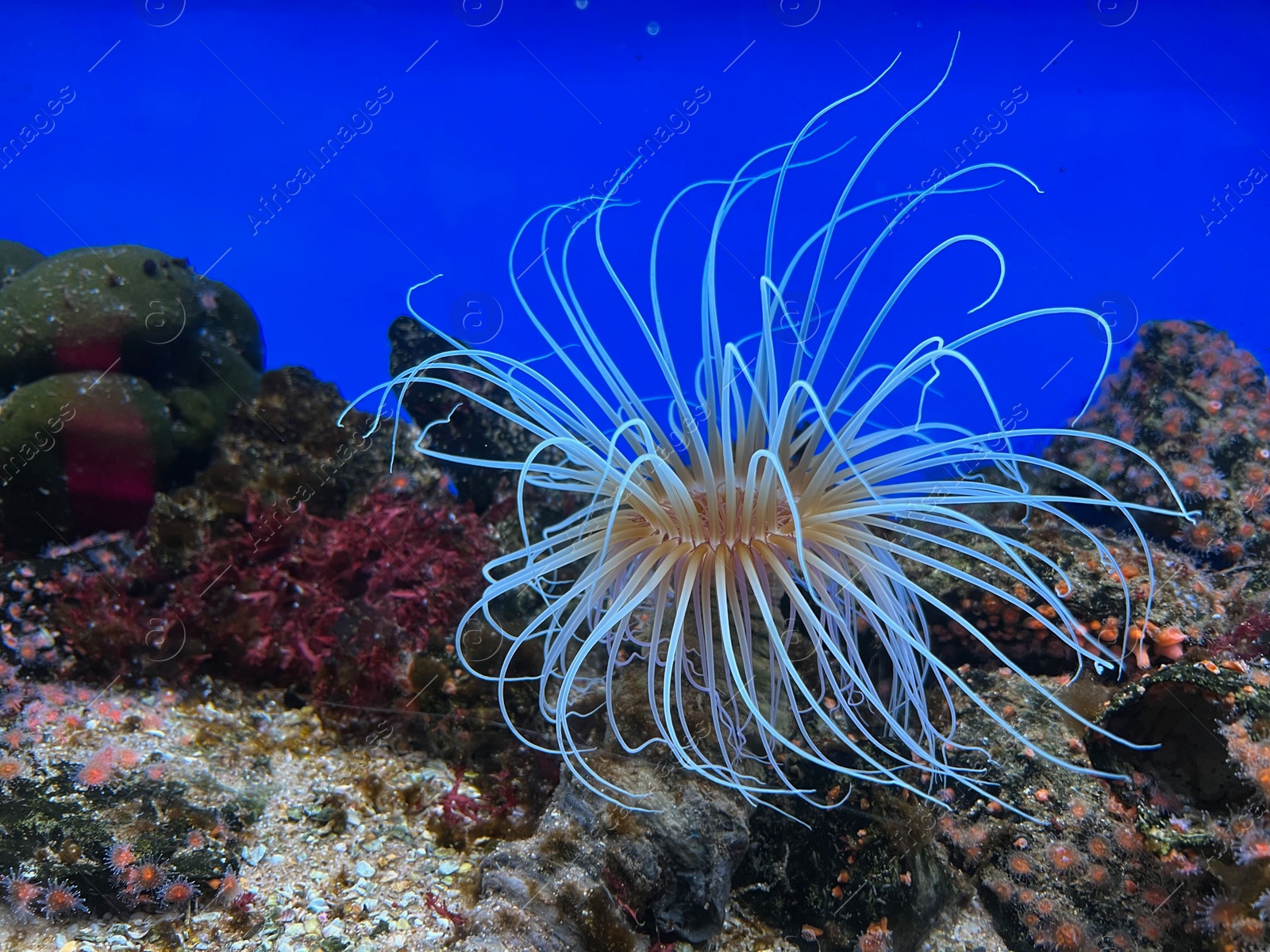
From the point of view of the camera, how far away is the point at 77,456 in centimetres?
481

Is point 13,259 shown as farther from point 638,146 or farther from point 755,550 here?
point 755,550

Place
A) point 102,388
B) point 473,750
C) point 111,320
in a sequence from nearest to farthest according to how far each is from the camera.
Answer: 1. point 473,750
2. point 102,388
3. point 111,320

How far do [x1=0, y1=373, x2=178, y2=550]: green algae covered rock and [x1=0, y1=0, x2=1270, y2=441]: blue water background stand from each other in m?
1.91

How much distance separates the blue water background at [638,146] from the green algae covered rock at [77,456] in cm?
191

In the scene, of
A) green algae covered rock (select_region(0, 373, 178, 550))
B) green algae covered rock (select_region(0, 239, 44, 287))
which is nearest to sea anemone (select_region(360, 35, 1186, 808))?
green algae covered rock (select_region(0, 373, 178, 550))

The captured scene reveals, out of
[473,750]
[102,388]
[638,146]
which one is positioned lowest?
[473,750]

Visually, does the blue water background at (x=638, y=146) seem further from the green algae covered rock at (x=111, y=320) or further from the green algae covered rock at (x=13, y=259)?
the green algae covered rock at (x=111, y=320)

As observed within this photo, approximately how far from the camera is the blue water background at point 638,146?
521 centimetres

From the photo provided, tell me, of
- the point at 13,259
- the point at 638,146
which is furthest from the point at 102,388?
the point at 638,146

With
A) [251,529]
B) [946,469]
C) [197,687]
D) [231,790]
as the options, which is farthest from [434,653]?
[946,469]

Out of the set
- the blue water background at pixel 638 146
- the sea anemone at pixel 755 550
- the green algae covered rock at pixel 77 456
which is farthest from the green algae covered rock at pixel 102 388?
the sea anemone at pixel 755 550

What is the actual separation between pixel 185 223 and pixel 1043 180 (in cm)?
768

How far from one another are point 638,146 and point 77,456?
476 cm

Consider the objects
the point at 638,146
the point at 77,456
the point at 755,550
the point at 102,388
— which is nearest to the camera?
the point at 755,550
